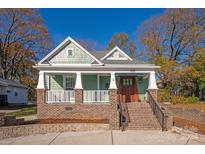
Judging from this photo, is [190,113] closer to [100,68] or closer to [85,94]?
[100,68]

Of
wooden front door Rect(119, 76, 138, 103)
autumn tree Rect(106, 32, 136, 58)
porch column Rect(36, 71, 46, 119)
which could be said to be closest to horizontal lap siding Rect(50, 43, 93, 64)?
porch column Rect(36, 71, 46, 119)

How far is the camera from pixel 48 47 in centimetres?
3312

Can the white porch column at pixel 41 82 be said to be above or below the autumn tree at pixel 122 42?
below

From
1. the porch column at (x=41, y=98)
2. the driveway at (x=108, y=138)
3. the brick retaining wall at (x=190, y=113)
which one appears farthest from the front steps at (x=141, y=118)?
Result: the porch column at (x=41, y=98)

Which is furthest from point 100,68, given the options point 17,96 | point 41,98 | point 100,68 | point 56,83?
point 17,96

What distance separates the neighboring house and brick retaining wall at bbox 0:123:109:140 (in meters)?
16.5

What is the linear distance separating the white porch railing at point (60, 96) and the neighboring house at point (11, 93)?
39.1ft

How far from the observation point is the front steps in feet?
37.1

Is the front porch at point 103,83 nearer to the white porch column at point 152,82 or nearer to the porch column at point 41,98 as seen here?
the white porch column at point 152,82

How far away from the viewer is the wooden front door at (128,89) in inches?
704

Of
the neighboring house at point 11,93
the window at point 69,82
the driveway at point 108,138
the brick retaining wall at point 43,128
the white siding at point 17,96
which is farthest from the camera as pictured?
the white siding at point 17,96

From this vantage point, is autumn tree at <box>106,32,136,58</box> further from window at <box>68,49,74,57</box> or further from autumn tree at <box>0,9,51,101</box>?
window at <box>68,49,74,57</box>

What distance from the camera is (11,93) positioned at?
27.6 meters
